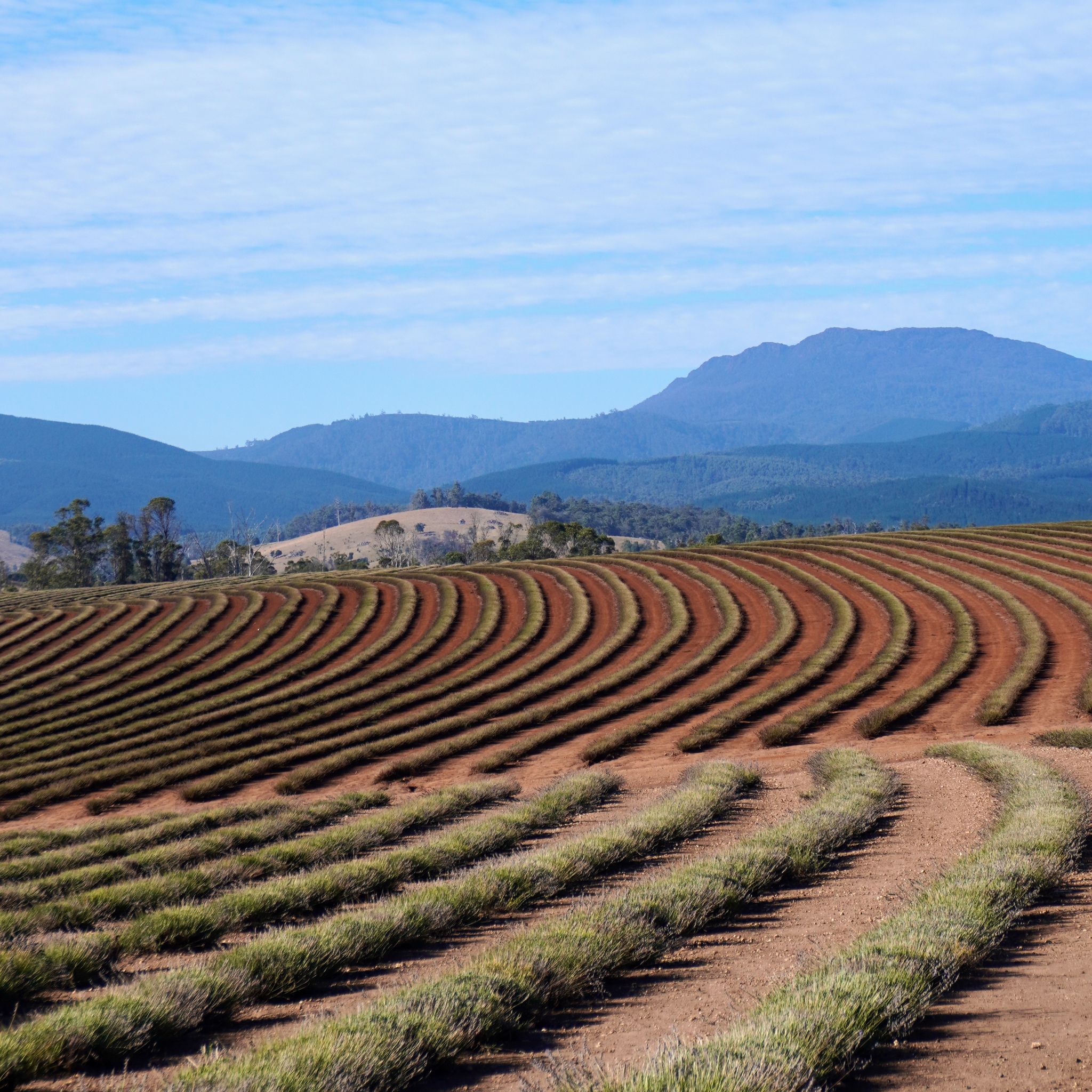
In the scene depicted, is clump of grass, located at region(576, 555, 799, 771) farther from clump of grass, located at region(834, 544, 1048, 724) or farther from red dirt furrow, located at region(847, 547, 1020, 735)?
clump of grass, located at region(834, 544, 1048, 724)

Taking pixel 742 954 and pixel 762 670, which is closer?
pixel 742 954

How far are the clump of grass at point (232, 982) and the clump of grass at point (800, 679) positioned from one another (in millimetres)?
15122

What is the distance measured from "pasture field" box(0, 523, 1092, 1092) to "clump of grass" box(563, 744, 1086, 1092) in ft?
0.10

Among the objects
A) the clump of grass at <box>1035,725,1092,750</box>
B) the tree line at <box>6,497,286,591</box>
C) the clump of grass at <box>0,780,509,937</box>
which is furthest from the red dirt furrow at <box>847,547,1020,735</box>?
the tree line at <box>6,497,286,591</box>

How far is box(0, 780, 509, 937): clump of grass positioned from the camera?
32.4 feet

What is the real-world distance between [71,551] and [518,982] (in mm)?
149259

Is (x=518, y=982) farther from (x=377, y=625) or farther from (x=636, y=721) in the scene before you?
(x=377, y=625)

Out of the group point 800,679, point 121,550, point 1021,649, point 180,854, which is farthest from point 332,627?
point 121,550

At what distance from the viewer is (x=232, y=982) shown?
725cm

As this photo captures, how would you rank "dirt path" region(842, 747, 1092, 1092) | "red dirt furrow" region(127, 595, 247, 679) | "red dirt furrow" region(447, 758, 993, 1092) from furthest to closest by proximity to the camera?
"red dirt furrow" region(127, 595, 247, 679) < "red dirt furrow" region(447, 758, 993, 1092) < "dirt path" region(842, 747, 1092, 1092)

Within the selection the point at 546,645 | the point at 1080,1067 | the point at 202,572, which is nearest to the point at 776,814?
the point at 1080,1067

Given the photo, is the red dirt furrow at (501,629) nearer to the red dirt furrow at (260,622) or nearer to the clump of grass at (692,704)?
the clump of grass at (692,704)

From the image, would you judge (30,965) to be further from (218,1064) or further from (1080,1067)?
(1080,1067)

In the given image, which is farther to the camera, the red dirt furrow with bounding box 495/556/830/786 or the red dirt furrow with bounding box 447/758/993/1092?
the red dirt furrow with bounding box 495/556/830/786
